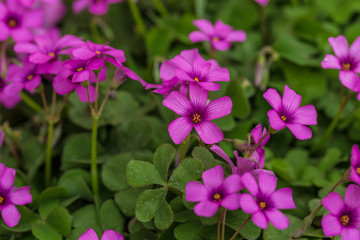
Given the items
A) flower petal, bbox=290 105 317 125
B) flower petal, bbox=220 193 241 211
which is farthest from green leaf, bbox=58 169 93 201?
flower petal, bbox=290 105 317 125

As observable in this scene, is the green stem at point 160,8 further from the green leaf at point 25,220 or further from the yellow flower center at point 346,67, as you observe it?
the green leaf at point 25,220

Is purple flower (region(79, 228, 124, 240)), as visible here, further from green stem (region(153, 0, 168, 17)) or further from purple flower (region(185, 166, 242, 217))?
green stem (region(153, 0, 168, 17))

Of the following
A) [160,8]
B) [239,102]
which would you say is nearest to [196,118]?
[239,102]

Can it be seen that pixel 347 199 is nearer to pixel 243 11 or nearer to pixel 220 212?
pixel 220 212

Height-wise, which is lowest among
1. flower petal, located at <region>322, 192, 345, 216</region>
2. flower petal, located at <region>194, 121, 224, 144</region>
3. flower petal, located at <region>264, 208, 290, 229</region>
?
flower petal, located at <region>322, 192, 345, 216</region>

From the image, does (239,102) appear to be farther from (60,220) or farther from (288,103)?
(60,220)

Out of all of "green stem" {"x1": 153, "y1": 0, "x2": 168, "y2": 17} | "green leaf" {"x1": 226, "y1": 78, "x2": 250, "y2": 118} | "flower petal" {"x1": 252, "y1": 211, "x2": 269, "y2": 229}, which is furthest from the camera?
"green stem" {"x1": 153, "y1": 0, "x2": 168, "y2": 17}

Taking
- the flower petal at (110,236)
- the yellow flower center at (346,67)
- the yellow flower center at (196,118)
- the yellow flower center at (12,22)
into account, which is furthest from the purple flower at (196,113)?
the yellow flower center at (12,22)
